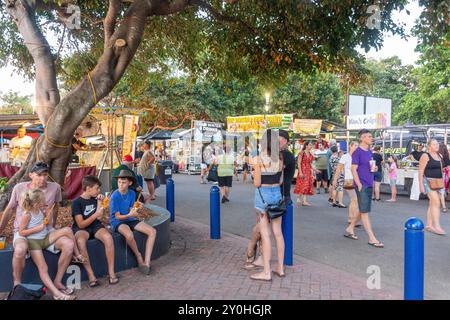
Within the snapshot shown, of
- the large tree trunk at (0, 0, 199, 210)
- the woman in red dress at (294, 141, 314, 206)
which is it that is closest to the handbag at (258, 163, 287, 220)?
the large tree trunk at (0, 0, 199, 210)

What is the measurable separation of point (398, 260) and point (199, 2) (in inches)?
215

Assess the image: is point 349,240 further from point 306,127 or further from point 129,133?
point 306,127

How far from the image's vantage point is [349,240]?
7.03 meters

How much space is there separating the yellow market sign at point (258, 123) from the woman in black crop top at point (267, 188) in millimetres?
14289

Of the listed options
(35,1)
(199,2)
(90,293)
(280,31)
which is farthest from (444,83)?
(90,293)

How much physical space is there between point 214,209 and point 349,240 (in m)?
2.42

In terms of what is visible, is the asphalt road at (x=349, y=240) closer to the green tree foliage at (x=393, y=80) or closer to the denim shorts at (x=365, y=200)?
the denim shorts at (x=365, y=200)

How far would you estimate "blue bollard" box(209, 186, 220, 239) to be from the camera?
6.91 metres

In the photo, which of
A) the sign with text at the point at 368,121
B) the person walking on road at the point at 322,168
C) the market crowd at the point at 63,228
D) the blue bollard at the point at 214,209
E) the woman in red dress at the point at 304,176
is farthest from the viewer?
the sign with text at the point at 368,121

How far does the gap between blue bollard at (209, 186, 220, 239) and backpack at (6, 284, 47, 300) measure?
10.9 ft

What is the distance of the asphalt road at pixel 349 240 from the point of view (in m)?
5.34

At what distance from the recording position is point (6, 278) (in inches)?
176

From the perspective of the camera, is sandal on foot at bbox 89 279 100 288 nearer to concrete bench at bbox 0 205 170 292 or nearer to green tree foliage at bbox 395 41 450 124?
concrete bench at bbox 0 205 170 292

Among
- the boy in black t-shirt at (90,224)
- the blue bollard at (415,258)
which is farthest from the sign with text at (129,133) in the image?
the blue bollard at (415,258)
